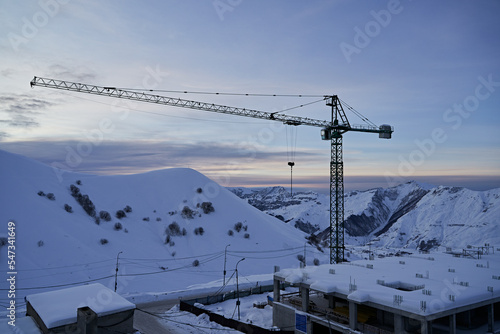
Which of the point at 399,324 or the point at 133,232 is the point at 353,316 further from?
the point at 133,232

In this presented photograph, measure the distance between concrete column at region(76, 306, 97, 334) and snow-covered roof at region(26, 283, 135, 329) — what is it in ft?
3.65

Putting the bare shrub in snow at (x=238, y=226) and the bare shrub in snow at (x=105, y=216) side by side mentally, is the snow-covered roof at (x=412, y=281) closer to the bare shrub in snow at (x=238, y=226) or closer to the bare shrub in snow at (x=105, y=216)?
the bare shrub in snow at (x=238, y=226)

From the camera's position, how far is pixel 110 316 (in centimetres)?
2383

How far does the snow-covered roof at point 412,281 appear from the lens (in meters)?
26.0

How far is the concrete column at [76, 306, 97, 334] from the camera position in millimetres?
21703

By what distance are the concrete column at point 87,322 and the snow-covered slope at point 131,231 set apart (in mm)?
32587

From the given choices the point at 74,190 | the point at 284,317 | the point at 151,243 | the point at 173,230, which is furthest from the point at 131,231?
the point at 284,317

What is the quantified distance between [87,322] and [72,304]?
4.69m

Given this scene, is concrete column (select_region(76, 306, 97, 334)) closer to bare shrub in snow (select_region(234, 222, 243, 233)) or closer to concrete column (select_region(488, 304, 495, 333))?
concrete column (select_region(488, 304, 495, 333))

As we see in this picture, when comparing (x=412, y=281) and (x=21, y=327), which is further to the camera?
(x=412, y=281)

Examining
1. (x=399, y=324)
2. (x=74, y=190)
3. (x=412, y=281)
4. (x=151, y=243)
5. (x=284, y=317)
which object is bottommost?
(x=284, y=317)

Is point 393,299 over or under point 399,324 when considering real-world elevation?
over

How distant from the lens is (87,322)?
856 inches

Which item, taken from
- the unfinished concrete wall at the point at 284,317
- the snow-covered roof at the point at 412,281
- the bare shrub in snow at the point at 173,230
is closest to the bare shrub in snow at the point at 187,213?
the bare shrub in snow at the point at 173,230
